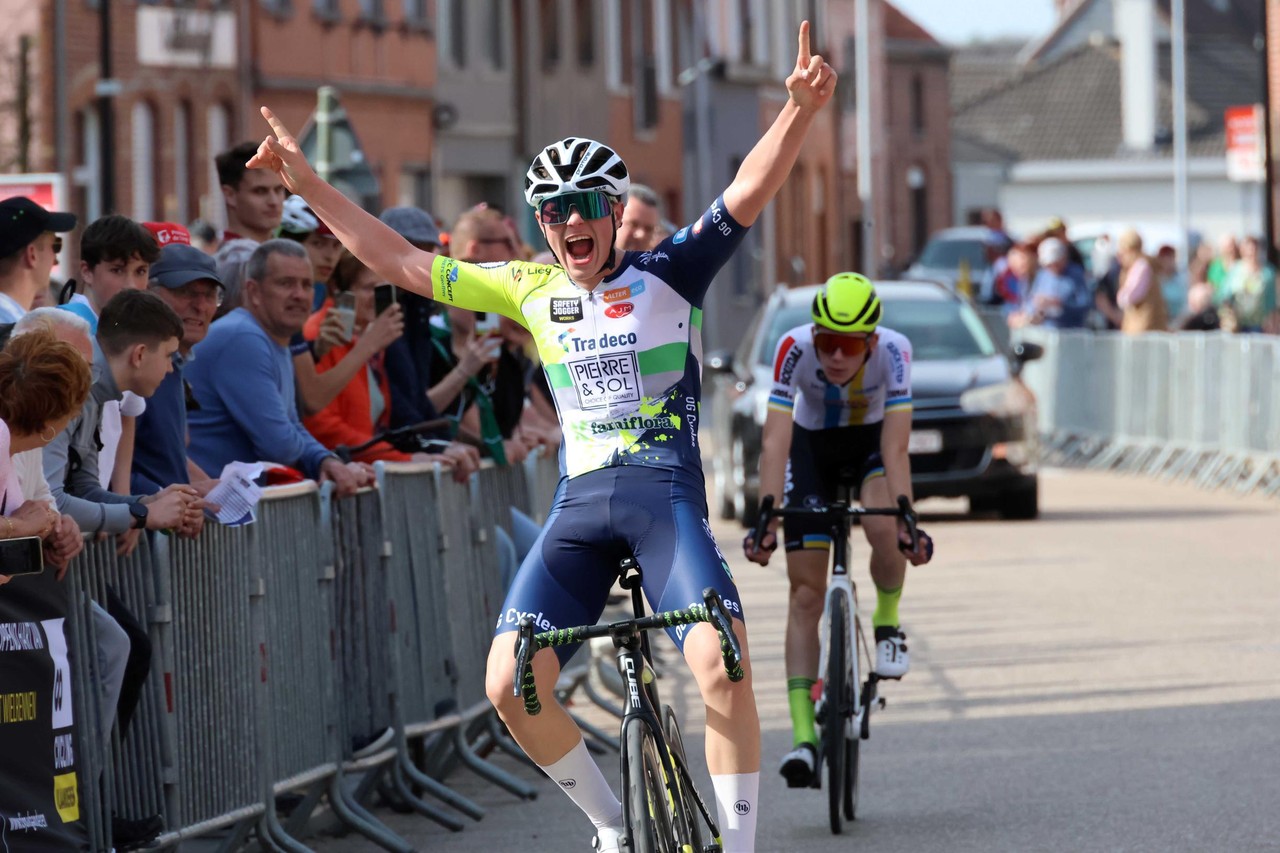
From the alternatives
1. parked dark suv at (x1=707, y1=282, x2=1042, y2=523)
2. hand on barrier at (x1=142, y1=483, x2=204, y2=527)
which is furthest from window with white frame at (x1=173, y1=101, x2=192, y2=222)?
hand on barrier at (x1=142, y1=483, x2=204, y2=527)

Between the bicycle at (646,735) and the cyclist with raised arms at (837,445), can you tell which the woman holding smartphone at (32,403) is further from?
the cyclist with raised arms at (837,445)

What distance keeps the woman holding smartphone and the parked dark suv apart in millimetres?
12448

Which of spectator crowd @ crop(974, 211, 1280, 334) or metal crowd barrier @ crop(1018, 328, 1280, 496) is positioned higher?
spectator crowd @ crop(974, 211, 1280, 334)

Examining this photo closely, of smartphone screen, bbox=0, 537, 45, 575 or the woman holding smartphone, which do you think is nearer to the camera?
smartphone screen, bbox=0, 537, 45, 575

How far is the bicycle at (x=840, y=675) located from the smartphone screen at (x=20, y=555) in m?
2.99

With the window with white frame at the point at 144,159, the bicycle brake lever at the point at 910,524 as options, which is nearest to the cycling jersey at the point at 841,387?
the bicycle brake lever at the point at 910,524

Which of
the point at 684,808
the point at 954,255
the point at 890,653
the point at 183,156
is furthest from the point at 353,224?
the point at 954,255

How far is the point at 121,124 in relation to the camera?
31.5 m

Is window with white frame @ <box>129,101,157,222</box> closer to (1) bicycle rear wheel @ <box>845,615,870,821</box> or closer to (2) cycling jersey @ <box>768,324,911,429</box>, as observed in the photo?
(2) cycling jersey @ <box>768,324,911,429</box>

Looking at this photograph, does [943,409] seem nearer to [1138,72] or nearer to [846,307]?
[846,307]

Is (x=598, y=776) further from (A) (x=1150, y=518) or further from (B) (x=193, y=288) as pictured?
(A) (x=1150, y=518)

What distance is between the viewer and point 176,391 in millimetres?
8070

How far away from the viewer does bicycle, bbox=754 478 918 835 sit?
28.4 ft

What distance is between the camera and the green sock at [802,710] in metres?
8.80
